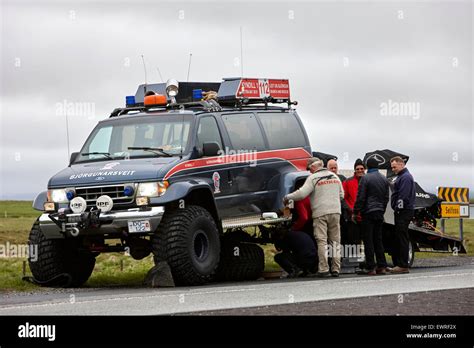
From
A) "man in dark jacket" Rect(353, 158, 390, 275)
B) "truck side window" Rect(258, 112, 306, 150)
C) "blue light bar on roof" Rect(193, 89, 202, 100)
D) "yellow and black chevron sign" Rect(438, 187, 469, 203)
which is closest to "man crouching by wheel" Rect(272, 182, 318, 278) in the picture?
"man in dark jacket" Rect(353, 158, 390, 275)

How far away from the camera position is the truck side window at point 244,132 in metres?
18.1

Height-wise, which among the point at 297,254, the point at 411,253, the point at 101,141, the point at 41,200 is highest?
the point at 101,141

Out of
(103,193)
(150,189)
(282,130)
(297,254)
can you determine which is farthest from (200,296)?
(282,130)

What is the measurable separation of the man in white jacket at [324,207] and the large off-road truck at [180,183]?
0.63m

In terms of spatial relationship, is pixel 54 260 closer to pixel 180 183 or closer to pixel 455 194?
pixel 180 183

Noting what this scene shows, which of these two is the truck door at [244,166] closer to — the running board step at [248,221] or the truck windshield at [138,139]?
the running board step at [248,221]

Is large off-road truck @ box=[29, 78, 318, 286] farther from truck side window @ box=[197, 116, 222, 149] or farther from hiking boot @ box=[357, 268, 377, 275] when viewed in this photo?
hiking boot @ box=[357, 268, 377, 275]

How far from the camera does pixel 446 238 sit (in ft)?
76.3

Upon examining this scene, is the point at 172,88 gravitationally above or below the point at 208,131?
above

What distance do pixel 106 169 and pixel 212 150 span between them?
5.40 ft

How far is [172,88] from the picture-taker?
1883 cm

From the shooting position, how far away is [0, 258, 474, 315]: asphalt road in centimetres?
1151

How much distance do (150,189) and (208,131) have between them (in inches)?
80.6
